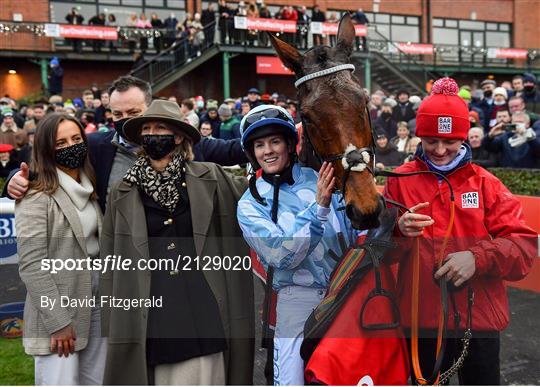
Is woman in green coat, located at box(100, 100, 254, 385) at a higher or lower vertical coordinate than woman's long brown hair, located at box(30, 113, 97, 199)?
lower

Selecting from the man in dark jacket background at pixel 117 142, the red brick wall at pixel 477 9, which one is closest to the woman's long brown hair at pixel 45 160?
the man in dark jacket background at pixel 117 142

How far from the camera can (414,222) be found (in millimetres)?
2107

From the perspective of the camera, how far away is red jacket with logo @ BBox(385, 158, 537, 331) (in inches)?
88.7

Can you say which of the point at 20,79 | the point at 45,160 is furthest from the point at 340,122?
the point at 20,79

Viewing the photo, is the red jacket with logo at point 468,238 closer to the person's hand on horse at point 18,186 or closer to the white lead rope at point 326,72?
the white lead rope at point 326,72

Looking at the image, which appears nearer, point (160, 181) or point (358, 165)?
point (358, 165)

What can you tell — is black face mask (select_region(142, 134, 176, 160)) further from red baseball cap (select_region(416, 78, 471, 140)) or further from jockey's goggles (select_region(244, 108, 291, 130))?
red baseball cap (select_region(416, 78, 471, 140))

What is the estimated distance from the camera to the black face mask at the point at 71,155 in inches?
110

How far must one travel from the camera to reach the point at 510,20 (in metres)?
31.0

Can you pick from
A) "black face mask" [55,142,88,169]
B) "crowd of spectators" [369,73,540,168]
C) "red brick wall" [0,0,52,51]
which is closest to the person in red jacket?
"black face mask" [55,142,88,169]

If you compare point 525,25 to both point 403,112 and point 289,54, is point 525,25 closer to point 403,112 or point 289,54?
point 403,112

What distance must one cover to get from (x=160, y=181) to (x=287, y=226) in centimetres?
78

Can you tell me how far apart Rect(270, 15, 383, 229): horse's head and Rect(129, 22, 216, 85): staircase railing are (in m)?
17.4

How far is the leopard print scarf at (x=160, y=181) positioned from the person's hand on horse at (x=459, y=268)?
4.45 feet
